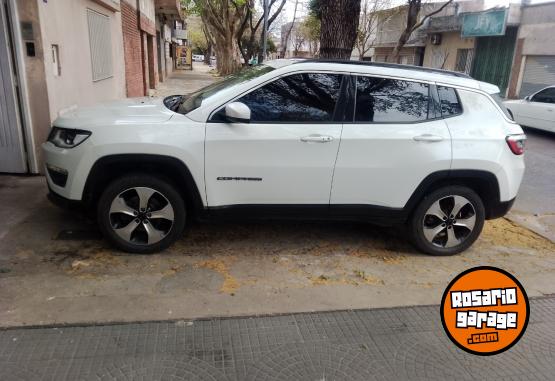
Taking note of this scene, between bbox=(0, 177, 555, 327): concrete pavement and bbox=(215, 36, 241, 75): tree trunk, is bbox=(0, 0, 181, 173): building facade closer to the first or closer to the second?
bbox=(0, 177, 555, 327): concrete pavement

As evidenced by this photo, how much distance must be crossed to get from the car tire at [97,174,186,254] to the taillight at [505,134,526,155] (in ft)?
10.0

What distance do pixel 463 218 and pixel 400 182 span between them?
824 mm

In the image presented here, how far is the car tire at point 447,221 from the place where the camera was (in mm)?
4402

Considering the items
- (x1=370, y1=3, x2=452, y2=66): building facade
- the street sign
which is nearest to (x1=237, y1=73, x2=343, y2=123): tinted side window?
the street sign

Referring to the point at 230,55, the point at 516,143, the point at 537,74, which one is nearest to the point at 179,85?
the point at 230,55

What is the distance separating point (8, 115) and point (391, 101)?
471 centimetres

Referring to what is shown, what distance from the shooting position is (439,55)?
28391mm

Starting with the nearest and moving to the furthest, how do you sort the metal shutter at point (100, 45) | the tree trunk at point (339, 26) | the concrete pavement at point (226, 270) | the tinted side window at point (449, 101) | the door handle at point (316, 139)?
the concrete pavement at point (226, 270) → the door handle at point (316, 139) → the tinted side window at point (449, 101) → the tree trunk at point (339, 26) → the metal shutter at point (100, 45)

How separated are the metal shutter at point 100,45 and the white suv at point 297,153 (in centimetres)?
479

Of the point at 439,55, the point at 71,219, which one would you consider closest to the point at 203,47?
the point at 439,55

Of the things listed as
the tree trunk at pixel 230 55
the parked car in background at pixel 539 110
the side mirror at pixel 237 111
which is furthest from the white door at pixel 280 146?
the tree trunk at pixel 230 55

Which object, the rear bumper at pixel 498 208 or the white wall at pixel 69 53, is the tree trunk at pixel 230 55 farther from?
the rear bumper at pixel 498 208

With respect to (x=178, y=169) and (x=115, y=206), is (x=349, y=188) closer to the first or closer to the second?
(x=178, y=169)

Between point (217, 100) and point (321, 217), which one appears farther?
point (321, 217)
